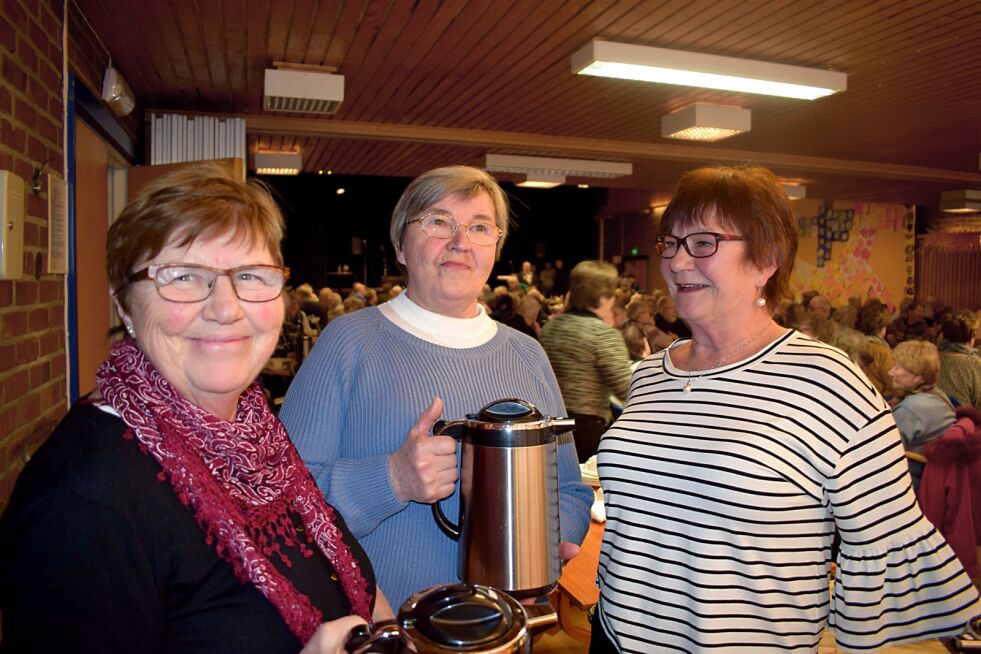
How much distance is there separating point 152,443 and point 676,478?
941mm

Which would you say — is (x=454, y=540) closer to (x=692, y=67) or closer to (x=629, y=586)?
(x=629, y=586)

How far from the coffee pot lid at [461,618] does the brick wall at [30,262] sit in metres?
1.83

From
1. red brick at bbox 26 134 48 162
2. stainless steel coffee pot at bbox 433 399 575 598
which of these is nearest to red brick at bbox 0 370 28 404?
red brick at bbox 26 134 48 162

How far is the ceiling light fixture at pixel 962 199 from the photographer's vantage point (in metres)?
9.22

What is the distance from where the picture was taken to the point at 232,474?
0.88 metres

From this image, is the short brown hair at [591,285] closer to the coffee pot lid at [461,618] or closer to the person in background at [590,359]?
the person in background at [590,359]

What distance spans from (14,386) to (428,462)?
1.63m

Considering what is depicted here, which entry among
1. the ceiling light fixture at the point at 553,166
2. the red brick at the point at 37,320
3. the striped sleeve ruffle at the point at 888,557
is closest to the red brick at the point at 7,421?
the red brick at the point at 37,320

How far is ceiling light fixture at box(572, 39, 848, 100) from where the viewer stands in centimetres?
398

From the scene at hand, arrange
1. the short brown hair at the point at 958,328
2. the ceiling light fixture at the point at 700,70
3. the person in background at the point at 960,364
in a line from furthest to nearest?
the short brown hair at the point at 958,328 < the person in background at the point at 960,364 < the ceiling light fixture at the point at 700,70

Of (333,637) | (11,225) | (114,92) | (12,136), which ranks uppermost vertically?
(114,92)

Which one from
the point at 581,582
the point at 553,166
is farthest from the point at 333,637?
the point at 553,166

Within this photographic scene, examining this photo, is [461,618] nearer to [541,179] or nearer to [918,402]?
[918,402]

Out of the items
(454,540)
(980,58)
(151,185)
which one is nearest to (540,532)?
(454,540)
